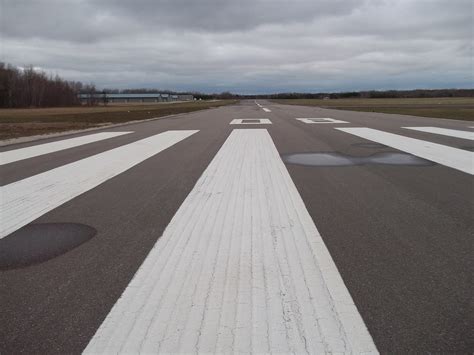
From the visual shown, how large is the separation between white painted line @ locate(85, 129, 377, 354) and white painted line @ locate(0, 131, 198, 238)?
82.9 inches

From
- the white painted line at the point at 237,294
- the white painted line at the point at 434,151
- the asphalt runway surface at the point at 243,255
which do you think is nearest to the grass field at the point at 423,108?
the white painted line at the point at 434,151

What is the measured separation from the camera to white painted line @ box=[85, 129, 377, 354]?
2410 mm

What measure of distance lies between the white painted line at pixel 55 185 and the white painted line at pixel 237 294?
2.11 meters

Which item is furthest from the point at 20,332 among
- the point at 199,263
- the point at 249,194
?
the point at 249,194

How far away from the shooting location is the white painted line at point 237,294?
2410 millimetres

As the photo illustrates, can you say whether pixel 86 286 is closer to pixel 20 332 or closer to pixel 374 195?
pixel 20 332

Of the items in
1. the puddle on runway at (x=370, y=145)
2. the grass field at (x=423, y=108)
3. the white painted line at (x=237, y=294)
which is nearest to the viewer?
the white painted line at (x=237, y=294)

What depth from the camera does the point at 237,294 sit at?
9.67ft

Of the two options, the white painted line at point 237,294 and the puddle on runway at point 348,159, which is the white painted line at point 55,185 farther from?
the puddle on runway at point 348,159

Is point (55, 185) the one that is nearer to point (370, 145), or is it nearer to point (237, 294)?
point (237, 294)

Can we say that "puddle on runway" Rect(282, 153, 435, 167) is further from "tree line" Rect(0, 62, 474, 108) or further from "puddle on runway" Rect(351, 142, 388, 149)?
"tree line" Rect(0, 62, 474, 108)

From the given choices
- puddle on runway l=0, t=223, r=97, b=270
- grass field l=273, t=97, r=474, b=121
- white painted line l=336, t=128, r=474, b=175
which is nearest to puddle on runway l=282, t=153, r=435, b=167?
white painted line l=336, t=128, r=474, b=175

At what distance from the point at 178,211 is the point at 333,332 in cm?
295

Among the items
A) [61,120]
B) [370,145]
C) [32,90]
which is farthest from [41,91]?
[370,145]
